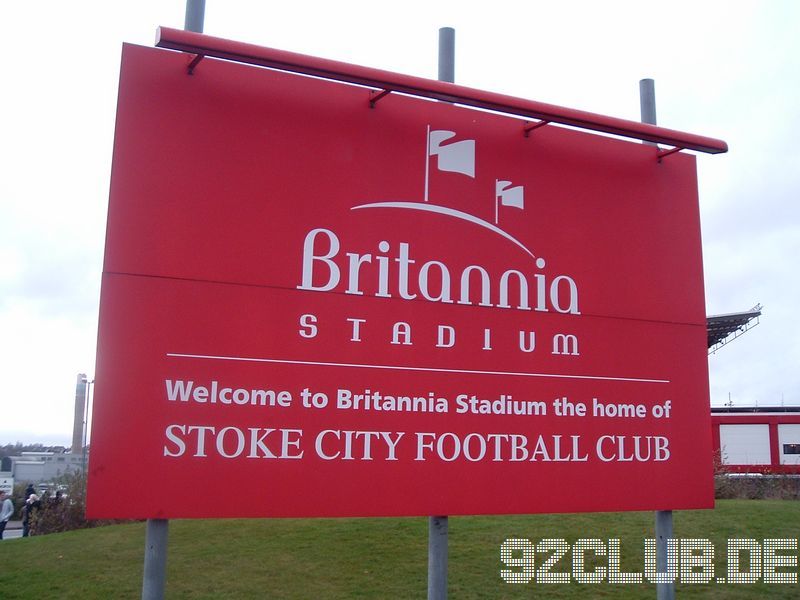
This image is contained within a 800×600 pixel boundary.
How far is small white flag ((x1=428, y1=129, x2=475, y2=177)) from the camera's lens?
16.0ft

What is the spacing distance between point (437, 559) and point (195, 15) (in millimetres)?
3611

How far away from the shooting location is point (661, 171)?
5648mm

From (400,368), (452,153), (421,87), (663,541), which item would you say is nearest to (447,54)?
(421,87)

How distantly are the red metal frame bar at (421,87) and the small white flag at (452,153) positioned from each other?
245 mm

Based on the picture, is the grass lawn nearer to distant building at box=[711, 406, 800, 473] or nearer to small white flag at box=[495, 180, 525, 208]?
small white flag at box=[495, 180, 525, 208]

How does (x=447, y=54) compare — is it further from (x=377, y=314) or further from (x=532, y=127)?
(x=377, y=314)

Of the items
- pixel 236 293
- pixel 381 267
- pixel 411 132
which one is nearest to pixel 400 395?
pixel 381 267

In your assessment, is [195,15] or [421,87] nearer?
[195,15]

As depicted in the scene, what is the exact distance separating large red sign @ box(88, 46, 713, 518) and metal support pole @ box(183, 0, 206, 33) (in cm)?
19

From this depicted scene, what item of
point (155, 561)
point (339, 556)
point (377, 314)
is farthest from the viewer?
point (339, 556)

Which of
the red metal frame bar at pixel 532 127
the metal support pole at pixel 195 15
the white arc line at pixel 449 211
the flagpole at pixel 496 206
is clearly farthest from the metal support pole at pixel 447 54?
the metal support pole at pixel 195 15

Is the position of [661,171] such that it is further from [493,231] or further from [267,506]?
[267,506]

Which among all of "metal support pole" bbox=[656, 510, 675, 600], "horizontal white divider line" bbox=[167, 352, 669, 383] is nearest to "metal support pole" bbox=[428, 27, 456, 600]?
"horizontal white divider line" bbox=[167, 352, 669, 383]

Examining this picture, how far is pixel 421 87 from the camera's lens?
4.64m
